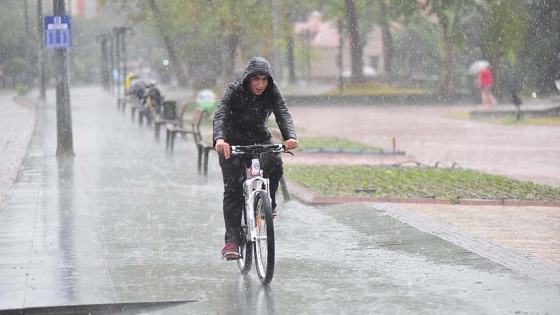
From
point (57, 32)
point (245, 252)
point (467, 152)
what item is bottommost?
point (467, 152)

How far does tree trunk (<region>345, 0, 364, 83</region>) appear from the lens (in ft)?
193

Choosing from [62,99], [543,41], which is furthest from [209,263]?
[543,41]

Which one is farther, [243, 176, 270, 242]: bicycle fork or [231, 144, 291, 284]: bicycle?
[243, 176, 270, 242]: bicycle fork

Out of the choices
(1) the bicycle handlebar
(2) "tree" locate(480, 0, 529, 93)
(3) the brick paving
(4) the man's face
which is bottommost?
(3) the brick paving

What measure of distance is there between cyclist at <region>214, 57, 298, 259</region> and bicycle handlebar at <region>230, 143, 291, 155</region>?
158 mm

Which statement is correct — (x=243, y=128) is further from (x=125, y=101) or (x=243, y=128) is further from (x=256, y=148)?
(x=125, y=101)

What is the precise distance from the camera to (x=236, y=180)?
9.28 m

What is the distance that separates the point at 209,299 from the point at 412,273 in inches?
68.8

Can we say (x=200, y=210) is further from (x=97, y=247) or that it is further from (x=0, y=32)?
(x=0, y=32)

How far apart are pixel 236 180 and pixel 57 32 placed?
45.6ft

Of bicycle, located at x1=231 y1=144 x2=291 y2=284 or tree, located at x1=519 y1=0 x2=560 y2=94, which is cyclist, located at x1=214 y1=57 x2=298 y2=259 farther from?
tree, located at x1=519 y1=0 x2=560 y2=94

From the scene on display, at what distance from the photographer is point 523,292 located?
827 centimetres

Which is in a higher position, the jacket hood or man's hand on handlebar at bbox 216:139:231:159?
the jacket hood

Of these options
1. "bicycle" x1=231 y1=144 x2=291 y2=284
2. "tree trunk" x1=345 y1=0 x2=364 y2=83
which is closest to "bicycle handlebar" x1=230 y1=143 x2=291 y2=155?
"bicycle" x1=231 y1=144 x2=291 y2=284
